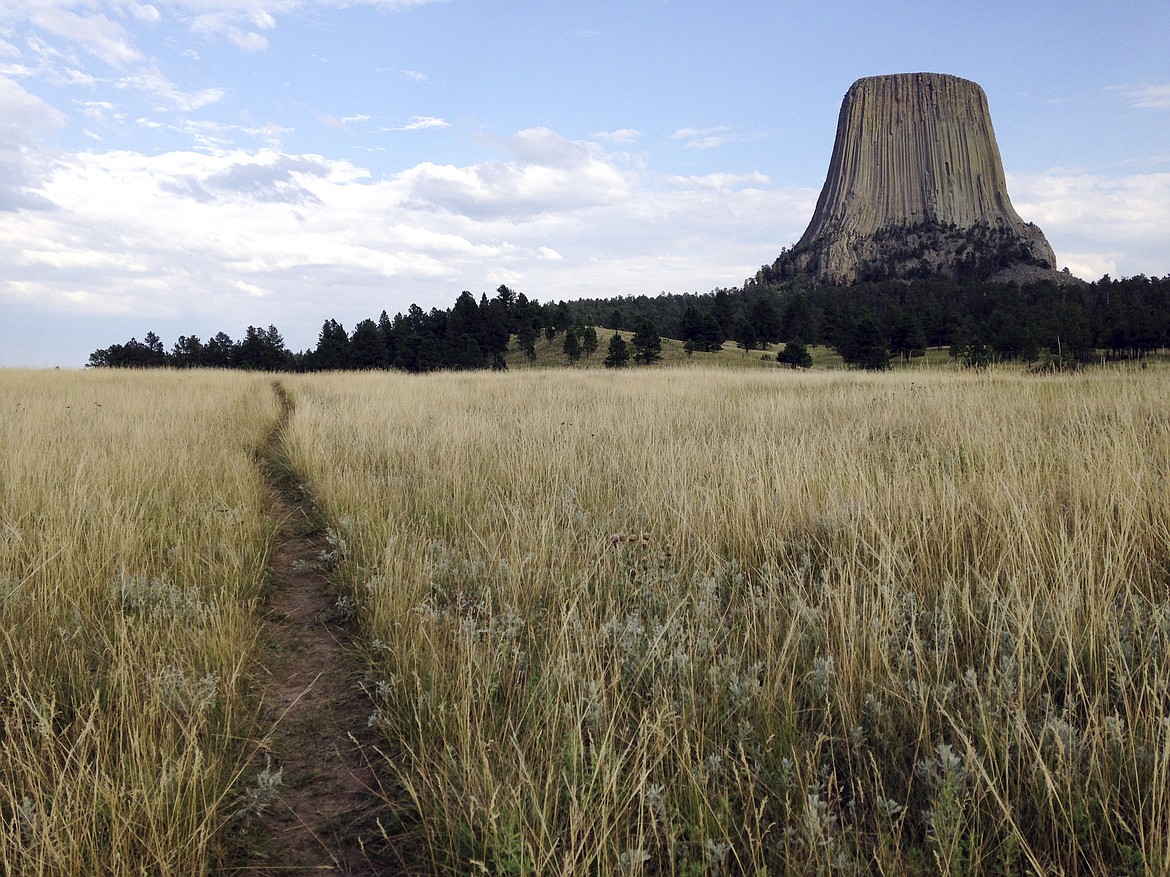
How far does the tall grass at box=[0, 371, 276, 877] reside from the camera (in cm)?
172

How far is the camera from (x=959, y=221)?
140m

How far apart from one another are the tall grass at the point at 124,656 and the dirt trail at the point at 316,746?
0.45 ft

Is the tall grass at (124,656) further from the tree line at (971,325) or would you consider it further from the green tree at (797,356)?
the green tree at (797,356)

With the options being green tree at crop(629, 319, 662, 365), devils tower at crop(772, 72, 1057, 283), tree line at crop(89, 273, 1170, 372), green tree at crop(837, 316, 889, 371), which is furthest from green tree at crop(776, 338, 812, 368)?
devils tower at crop(772, 72, 1057, 283)

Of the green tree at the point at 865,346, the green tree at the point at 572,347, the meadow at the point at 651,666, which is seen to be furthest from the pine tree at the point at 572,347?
the meadow at the point at 651,666

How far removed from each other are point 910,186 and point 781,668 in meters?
171

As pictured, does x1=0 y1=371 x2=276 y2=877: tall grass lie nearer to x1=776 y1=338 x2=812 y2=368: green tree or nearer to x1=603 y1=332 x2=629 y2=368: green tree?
x1=603 y1=332 x2=629 y2=368: green tree

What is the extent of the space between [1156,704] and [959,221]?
167 m

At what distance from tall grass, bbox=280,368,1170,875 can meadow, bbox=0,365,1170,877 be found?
18 millimetres

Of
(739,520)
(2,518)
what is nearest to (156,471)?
(2,518)

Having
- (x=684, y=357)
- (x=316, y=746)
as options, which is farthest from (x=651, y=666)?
(x=684, y=357)

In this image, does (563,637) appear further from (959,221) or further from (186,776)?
(959,221)

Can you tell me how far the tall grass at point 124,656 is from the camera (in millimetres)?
1720

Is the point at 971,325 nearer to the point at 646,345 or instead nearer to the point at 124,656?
the point at 646,345
